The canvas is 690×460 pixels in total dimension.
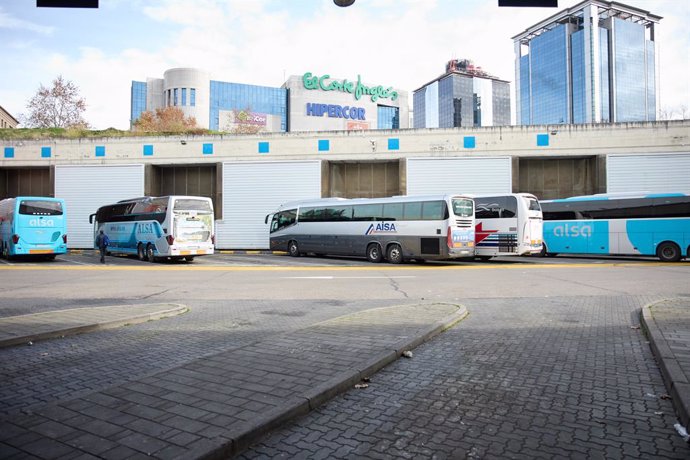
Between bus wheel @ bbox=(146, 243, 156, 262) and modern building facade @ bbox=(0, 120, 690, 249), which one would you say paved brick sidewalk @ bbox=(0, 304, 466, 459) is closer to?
bus wheel @ bbox=(146, 243, 156, 262)

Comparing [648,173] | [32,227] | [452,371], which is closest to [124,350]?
[452,371]

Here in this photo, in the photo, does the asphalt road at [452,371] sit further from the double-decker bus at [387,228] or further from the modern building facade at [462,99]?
the modern building facade at [462,99]

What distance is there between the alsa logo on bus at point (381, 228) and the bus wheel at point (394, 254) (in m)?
0.69

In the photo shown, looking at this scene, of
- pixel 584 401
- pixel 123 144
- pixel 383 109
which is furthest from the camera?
pixel 383 109

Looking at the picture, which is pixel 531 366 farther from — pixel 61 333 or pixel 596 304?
pixel 61 333

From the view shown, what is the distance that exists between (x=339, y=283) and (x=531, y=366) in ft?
27.8

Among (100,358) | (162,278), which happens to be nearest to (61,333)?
(100,358)

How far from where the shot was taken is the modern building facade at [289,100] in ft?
308

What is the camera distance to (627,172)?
29609 millimetres

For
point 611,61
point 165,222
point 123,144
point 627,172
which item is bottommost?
point 165,222

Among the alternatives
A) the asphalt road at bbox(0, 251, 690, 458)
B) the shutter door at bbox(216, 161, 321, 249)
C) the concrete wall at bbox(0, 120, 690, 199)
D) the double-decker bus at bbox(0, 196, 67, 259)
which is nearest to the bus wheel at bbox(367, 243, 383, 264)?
the concrete wall at bbox(0, 120, 690, 199)

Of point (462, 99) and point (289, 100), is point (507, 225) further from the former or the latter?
point (462, 99)

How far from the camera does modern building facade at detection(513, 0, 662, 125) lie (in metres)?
120

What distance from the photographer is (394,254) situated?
2175 cm
